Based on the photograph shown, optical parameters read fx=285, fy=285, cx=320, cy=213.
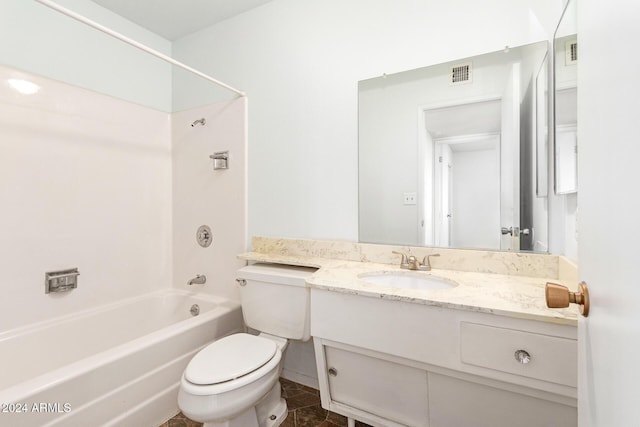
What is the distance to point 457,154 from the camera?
1.43 metres

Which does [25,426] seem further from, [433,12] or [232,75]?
[433,12]

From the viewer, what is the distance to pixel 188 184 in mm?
2203

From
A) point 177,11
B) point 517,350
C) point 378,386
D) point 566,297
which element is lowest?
point 378,386

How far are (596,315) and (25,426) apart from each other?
1715 mm

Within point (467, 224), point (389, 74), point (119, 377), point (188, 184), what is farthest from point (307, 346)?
Result: point (389, 74)

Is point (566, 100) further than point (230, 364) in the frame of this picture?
No

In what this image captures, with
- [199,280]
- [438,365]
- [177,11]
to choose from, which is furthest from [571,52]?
[199,280]

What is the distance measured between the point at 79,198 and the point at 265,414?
1.70 meters

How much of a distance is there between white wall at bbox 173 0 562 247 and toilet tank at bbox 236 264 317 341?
1.20ft

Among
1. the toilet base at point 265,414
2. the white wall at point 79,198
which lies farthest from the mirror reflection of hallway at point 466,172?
the white wall at point 79,198

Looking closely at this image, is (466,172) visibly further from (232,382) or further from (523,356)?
(232,382)

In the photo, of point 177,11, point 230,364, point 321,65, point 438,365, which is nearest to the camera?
point 438,365

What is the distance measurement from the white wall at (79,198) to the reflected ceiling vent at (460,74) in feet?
6.77

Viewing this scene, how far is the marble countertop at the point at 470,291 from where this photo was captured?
2.86 feet
